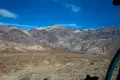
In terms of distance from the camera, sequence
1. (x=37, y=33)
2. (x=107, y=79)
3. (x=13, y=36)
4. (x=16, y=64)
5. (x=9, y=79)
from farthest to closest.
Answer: (x=37, y=33) → (x=13, y=36) → (x=16, y=64) → (x=9, y=79) → (x=107, y=79)

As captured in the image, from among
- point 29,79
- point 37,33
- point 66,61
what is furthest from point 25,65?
point 37,33

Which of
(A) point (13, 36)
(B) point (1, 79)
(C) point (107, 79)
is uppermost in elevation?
(A) point (13, 36)

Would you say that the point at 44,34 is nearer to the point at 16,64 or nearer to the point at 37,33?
the point at 37,33

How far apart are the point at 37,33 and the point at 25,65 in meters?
159

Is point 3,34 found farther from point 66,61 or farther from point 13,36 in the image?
point 66,61

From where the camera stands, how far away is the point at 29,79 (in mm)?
18797

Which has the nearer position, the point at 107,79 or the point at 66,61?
the point at 107,79

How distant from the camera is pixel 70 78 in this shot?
17.8m

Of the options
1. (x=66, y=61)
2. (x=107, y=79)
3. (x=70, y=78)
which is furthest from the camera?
(x=66, y=61)

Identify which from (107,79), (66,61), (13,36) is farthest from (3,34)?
(107,79)

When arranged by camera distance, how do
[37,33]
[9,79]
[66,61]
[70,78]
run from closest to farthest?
1. [70,78]
2. [9,79]
3. [66,61]
4. [37,33]

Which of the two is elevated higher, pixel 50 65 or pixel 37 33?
pixel 37 33

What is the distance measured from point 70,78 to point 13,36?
101 m

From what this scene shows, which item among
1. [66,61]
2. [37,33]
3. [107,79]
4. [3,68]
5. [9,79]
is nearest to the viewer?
[107,79]
